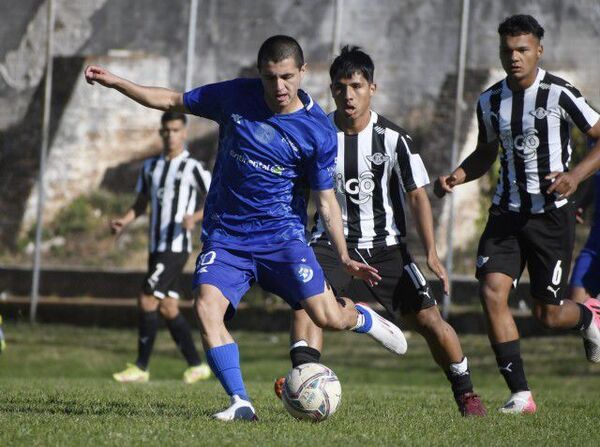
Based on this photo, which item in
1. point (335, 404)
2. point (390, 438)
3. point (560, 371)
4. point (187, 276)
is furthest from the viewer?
point (187, 276)

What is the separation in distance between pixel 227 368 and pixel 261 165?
1.14 metres

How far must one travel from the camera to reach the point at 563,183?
7.05 metres

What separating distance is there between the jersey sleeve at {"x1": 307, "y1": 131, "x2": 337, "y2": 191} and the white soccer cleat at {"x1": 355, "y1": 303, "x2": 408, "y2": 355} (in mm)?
1181

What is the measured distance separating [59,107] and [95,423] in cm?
1081

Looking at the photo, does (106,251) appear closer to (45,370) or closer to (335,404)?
(45,370)

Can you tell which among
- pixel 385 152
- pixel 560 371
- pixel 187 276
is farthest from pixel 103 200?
pixel 385 152

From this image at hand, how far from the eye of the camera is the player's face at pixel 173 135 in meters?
11.4

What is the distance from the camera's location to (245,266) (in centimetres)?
651

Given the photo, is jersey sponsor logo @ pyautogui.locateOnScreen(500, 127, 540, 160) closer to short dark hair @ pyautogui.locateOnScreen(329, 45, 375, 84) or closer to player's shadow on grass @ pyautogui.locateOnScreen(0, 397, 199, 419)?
short dark hair @ pyautogui.locateOnScreen(329, 45, 375, 84)

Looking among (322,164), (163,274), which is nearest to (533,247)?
(322,164)

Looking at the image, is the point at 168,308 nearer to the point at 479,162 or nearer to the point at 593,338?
the point at 479,162

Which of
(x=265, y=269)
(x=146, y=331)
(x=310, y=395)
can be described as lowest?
(x=146, y=331)

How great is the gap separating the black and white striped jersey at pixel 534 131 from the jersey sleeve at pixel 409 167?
2.09ft

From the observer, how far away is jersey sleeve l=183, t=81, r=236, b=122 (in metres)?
6.65
